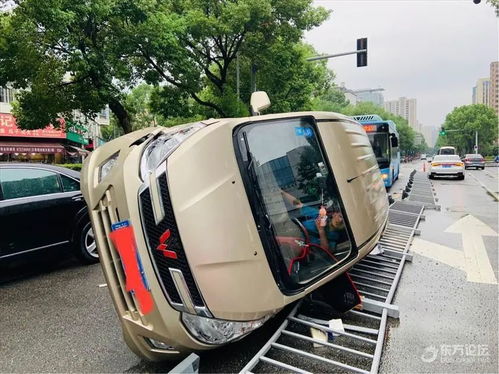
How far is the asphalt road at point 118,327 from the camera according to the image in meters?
2.82

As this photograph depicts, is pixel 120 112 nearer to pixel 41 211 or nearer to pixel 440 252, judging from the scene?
pixel 41 211

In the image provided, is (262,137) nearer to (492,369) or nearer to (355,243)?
(355,243)

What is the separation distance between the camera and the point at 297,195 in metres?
2.90

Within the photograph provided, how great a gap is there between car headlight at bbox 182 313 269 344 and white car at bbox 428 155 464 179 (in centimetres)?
2047

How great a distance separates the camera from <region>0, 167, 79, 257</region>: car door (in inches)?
168

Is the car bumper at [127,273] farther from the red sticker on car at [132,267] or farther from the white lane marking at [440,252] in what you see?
the white lane marking at [440,252]

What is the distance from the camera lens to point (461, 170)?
64.2 ft

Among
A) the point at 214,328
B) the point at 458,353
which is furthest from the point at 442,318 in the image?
the point at 214,328

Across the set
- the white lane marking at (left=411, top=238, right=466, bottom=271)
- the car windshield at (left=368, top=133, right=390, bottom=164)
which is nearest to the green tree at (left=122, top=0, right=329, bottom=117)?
the car windshield at (left=368, top=133, right=390, bottom=164)

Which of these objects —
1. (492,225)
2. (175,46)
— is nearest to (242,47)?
(175,46)

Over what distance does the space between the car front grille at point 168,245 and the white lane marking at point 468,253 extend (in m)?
4.13

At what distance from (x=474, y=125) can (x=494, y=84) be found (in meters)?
57.4

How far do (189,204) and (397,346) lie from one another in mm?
2227

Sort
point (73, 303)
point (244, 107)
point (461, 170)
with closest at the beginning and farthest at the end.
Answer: point (73, 303) → point (244, 107) → point (461, 170)
